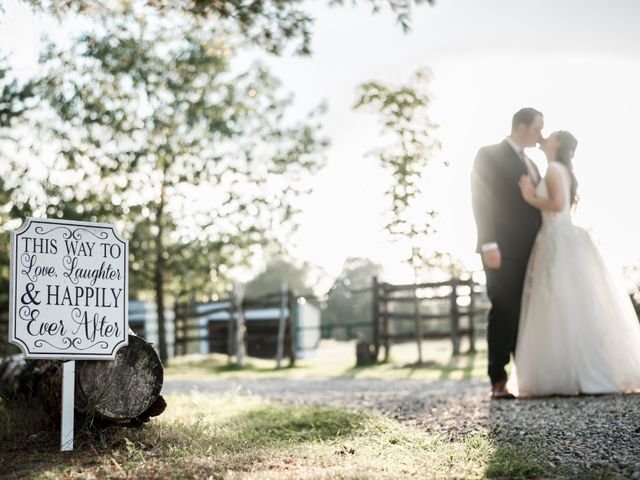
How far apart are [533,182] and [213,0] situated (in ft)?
9.54

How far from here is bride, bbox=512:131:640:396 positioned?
18.4 feet

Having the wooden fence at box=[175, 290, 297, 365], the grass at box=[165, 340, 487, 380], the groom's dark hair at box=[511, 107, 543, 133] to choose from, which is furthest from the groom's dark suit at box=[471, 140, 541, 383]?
the wooden fence at box=[175, 290, 297, 365]

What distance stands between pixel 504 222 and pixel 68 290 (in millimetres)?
3524

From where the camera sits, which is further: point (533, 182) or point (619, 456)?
Answer: point (533, 182)

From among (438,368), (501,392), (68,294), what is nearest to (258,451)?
(68,294)

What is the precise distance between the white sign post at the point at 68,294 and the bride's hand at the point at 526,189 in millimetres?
3293

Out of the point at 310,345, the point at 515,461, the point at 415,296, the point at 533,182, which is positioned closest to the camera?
the point at 515,461

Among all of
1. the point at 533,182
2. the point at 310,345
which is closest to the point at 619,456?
the point at 533,182

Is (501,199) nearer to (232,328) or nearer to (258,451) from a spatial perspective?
(258,451)

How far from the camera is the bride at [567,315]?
18.4 feet

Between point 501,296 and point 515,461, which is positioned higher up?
point 501,296

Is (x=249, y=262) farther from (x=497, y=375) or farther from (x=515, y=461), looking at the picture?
(x=515, y=461)

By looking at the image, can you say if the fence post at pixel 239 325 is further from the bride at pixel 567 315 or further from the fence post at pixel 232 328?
the bride at pixel 567 315

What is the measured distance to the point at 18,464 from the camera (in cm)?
323
